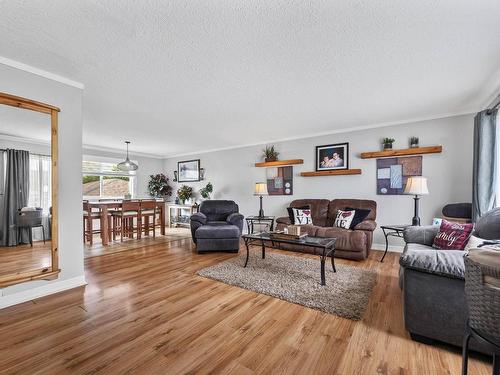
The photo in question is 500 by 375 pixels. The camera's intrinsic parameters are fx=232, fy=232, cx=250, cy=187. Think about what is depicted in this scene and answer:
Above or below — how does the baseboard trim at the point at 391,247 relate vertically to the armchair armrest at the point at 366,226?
below

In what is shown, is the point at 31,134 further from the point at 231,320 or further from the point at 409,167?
the point at 409,167

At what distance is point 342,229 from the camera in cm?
375

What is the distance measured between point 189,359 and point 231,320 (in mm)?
498

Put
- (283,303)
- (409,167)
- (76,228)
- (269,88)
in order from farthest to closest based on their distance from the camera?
(409,167), (269,88), (76,228), (283,303)

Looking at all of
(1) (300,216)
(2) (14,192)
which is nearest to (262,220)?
(1) (300,216)

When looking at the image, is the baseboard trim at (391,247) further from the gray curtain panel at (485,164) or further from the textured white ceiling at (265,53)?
the textured white ceiling at (265,53)

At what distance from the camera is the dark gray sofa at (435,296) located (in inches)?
57.0

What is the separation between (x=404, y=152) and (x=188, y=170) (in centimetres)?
550

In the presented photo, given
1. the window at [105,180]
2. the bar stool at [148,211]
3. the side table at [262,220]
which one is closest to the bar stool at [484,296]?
the side table at [262,220]

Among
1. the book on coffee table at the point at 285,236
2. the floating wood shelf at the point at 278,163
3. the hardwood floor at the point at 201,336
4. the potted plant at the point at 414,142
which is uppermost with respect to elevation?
the potted plant at the point at 414,142

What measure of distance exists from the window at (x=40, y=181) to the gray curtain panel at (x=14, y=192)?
1.7 inches

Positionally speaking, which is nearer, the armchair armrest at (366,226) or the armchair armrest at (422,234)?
the armchair armrest at (422,234)

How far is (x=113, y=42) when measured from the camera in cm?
187

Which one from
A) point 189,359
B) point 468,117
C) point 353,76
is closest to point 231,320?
point 189,359
